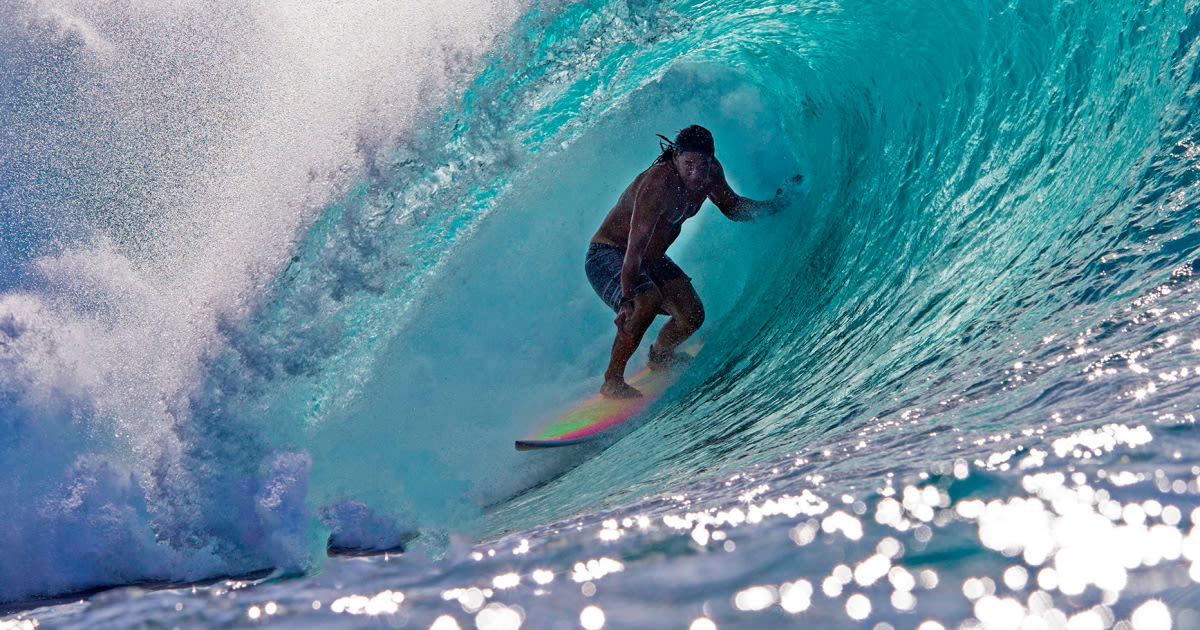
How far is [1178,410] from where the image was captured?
1.62 meters

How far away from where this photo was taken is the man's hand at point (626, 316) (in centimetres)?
355

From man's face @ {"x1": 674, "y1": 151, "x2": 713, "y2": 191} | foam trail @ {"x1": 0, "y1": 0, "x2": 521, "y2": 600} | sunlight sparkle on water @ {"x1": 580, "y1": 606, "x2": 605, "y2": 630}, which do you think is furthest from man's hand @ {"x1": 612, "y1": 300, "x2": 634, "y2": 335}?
sunlight sparkle on water @ {"x1": 580, "y1": 606, "x2": 605, "y2": 630}

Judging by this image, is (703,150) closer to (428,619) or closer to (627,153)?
(627,153)

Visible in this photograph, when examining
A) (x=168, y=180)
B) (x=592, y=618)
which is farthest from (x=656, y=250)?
(x=168, y=180)

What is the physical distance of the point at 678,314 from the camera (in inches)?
144

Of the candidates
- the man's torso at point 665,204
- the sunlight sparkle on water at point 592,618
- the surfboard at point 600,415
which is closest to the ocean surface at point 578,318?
the sunlight sparkle on water at point 592,618

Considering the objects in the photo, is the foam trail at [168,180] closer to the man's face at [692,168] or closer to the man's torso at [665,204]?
the man's torso at [665,204]

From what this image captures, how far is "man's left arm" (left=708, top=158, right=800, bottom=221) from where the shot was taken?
3564mm

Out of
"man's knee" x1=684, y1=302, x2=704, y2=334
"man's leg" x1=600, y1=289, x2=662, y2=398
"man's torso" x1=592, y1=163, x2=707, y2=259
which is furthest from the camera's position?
"man's knee" x1=684, y1=302, x2=704, y2=334

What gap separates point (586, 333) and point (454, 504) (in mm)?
1621

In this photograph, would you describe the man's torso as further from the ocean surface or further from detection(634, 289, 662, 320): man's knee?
the ocean surface

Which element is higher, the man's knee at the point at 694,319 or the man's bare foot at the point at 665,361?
the man's knee at the point at 694,319

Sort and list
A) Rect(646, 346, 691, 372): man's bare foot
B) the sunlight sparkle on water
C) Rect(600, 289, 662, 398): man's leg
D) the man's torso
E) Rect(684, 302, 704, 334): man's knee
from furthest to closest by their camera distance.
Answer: Rect(646, 346, 691, 372): man's bare foot → Rect(684, 302, 704, 334): man's knee → Rect(600, 289, 662, 398): man's leg → the man's torso → the sunlight sparkle on water

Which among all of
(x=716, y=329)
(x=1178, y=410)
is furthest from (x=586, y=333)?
(x=1178, y=410)
